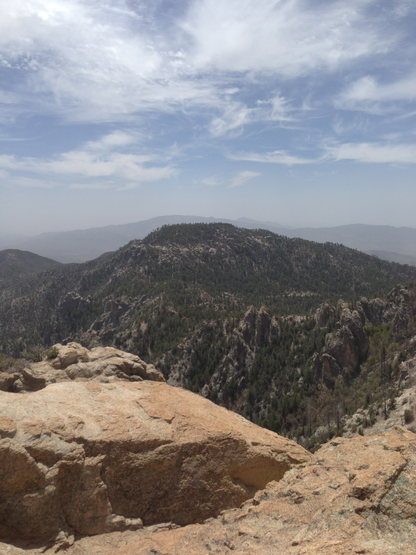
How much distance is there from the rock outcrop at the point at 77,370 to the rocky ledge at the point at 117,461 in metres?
3.72

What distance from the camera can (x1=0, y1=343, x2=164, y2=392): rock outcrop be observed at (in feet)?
68.3

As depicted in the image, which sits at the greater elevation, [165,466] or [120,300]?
[165,466]

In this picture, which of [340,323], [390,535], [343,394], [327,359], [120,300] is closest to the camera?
[390,535]

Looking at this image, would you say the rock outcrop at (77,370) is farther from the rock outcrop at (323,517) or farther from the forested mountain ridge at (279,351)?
the forested mountain ridge at (279,351)

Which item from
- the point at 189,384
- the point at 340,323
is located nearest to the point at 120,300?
the point at 189,384

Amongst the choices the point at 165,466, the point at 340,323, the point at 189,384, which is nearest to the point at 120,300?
the point at 189,384

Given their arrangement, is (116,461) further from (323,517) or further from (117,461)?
(323,517)

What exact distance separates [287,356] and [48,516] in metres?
116

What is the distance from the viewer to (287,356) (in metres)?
124

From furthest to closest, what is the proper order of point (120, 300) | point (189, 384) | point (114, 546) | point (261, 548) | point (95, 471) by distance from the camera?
point (120, 300) → point (189, 384) → point (95, 471) → point (114, 546) → point (261, 548)

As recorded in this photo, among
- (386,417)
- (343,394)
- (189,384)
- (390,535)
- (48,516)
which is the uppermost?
(390,535)

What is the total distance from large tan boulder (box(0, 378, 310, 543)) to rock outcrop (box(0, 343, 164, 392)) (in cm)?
364

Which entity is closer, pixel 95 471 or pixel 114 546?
pixel 114 546

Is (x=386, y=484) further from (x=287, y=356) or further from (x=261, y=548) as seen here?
(x=287, y=356)
